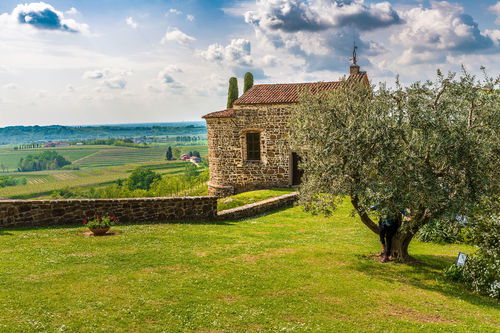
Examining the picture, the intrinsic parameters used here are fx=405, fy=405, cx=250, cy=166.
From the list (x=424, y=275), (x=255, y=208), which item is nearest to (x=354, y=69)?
(x=255, y=208)

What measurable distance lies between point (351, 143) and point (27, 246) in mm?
10779

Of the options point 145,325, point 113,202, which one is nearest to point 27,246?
point 113,202

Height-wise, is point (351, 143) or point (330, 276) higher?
point (351, 143)

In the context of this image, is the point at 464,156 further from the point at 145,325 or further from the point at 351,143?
the point at 145,325

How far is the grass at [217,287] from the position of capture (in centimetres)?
831

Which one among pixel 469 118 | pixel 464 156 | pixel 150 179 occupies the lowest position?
pixel 150 179

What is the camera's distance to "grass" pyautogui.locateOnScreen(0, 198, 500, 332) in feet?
27.3

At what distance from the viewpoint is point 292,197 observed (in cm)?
2591

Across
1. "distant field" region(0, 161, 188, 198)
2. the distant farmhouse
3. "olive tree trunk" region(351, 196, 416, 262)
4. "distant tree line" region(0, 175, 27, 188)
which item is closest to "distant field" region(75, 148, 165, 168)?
"distant field" region(0, 161, 188, 198)

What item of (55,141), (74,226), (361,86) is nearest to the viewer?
(361,86)

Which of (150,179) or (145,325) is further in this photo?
(150,179)

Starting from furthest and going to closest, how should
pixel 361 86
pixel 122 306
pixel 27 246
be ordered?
pixel 27 246, pixel 361 86, pixel 122 306

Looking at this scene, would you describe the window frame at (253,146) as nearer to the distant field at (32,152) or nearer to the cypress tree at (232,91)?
the cypress tree at (232,91)

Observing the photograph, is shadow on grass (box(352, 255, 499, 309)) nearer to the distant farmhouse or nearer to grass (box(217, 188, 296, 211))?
grass (box(217, 188, 296, 211))
